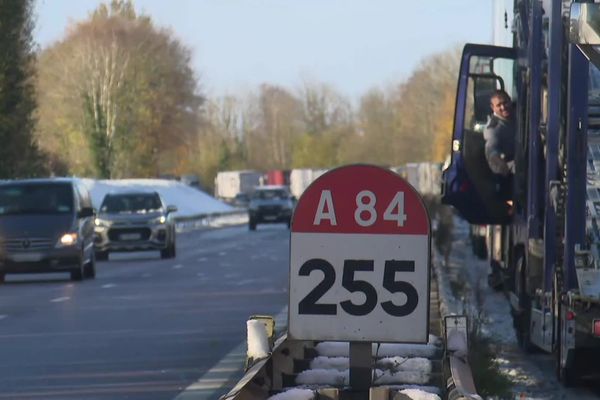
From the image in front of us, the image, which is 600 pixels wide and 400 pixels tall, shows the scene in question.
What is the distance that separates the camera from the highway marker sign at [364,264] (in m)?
8.94

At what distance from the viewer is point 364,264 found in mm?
8961

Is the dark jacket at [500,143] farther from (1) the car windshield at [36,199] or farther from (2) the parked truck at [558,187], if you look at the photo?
(1) the car windshield at [36,199]

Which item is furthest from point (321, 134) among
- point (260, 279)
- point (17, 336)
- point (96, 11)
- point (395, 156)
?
point (17, 336)

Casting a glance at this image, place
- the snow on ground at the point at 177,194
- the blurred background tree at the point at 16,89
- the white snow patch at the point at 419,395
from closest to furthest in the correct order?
the white snow patch at the point at 419,395 → the blurred background tree at the point at 16,89 → the snow on ground at the point at 177,194

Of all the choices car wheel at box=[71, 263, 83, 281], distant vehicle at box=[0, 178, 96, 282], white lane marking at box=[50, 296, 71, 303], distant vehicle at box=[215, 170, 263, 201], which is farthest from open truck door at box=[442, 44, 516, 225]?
distant vehicle at box=[215, 170, 263, 201]

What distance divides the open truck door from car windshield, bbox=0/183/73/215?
472 inches

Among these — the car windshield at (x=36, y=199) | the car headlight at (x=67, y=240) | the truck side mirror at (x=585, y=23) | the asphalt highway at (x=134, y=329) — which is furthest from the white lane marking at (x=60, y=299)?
the truck side mirror at (x=585, y=23)

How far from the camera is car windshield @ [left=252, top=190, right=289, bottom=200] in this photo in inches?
2467

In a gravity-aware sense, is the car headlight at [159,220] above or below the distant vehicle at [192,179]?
below

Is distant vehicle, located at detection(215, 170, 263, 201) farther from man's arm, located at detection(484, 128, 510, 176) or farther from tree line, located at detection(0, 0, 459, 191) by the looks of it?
man's arm, located at detection(484, 128, 510, 176)

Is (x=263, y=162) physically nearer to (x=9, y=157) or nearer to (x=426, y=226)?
(x=9, y=157)

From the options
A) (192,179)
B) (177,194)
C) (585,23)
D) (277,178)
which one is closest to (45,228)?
(585,23)

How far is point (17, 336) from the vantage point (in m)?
17.2

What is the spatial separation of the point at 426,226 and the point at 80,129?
83225mm
